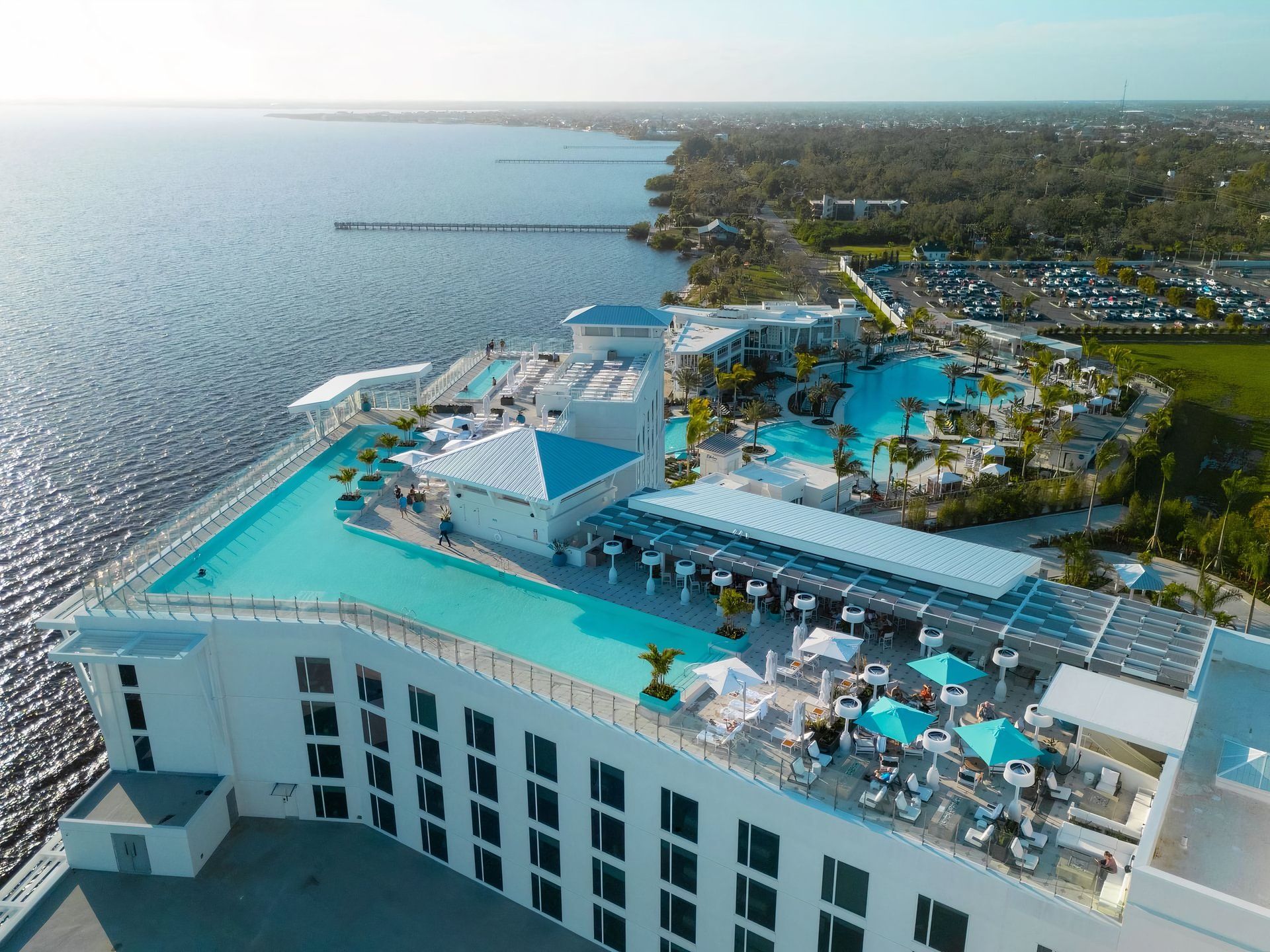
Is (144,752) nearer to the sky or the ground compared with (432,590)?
nearer to the ground

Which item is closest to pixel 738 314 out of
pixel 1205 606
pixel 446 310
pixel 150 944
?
pixel 446 310

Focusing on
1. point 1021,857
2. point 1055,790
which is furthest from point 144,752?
point 1055,790

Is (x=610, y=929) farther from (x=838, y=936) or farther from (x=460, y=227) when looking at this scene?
(x=460, y=227)

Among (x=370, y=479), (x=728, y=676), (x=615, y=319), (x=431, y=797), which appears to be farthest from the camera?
(x=615, y=319)

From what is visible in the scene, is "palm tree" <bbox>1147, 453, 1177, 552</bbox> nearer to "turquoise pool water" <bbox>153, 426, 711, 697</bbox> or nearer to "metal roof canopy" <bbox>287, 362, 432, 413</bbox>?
"turquoise pool water" <bbox>153, 426, 711, 697</bbox>

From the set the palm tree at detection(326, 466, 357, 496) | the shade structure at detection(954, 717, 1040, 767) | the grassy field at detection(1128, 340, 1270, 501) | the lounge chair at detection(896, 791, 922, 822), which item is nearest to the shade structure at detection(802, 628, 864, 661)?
the shade structure at detection(954, 717, 1040, 767)

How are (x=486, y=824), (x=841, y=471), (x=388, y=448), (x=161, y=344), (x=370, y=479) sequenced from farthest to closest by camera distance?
(x=161, y=344), (x=841, y=471), (x=388, y=448), (x=370, y=479), (x=486, y=824)

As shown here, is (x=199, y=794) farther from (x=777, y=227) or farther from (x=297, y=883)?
(x=777, y=227)
